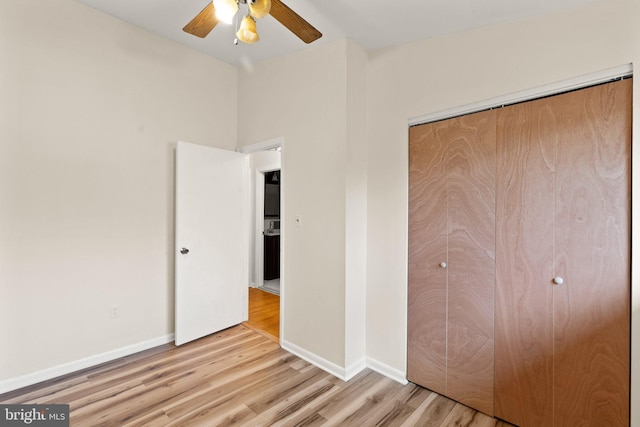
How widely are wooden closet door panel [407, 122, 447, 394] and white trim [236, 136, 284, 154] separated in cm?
125

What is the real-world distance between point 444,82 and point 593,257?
1410 millimetres

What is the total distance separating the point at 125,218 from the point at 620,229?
11.2 feet

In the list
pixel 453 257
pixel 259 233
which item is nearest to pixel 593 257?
pixel 453 257

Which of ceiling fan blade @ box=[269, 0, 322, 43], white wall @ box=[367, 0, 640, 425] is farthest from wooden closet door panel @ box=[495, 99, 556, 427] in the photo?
ceiling fan blade @ box=[269, 0, 322, 43]

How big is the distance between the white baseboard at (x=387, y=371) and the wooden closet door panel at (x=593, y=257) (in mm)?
959

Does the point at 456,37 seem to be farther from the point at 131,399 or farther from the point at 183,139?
the point at 131,399

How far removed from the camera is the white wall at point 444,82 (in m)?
1.60

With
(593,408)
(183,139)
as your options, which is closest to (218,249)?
(183,139)

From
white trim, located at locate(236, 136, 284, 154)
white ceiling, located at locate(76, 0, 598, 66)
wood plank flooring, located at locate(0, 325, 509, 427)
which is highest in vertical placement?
white ceiling, located at locate(76, 0, 598, 66)

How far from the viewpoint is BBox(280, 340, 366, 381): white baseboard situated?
8.02ft

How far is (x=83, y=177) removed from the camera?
2.45 m

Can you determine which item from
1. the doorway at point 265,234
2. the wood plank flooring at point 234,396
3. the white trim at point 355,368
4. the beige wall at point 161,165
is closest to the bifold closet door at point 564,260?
the beige wall at point 161,165

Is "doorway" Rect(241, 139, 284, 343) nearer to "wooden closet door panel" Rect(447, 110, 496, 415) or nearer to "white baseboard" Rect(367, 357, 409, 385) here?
"white baseboard" Rect(367, 357, 409, 385)

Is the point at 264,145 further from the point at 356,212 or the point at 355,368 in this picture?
the point at 355,368
